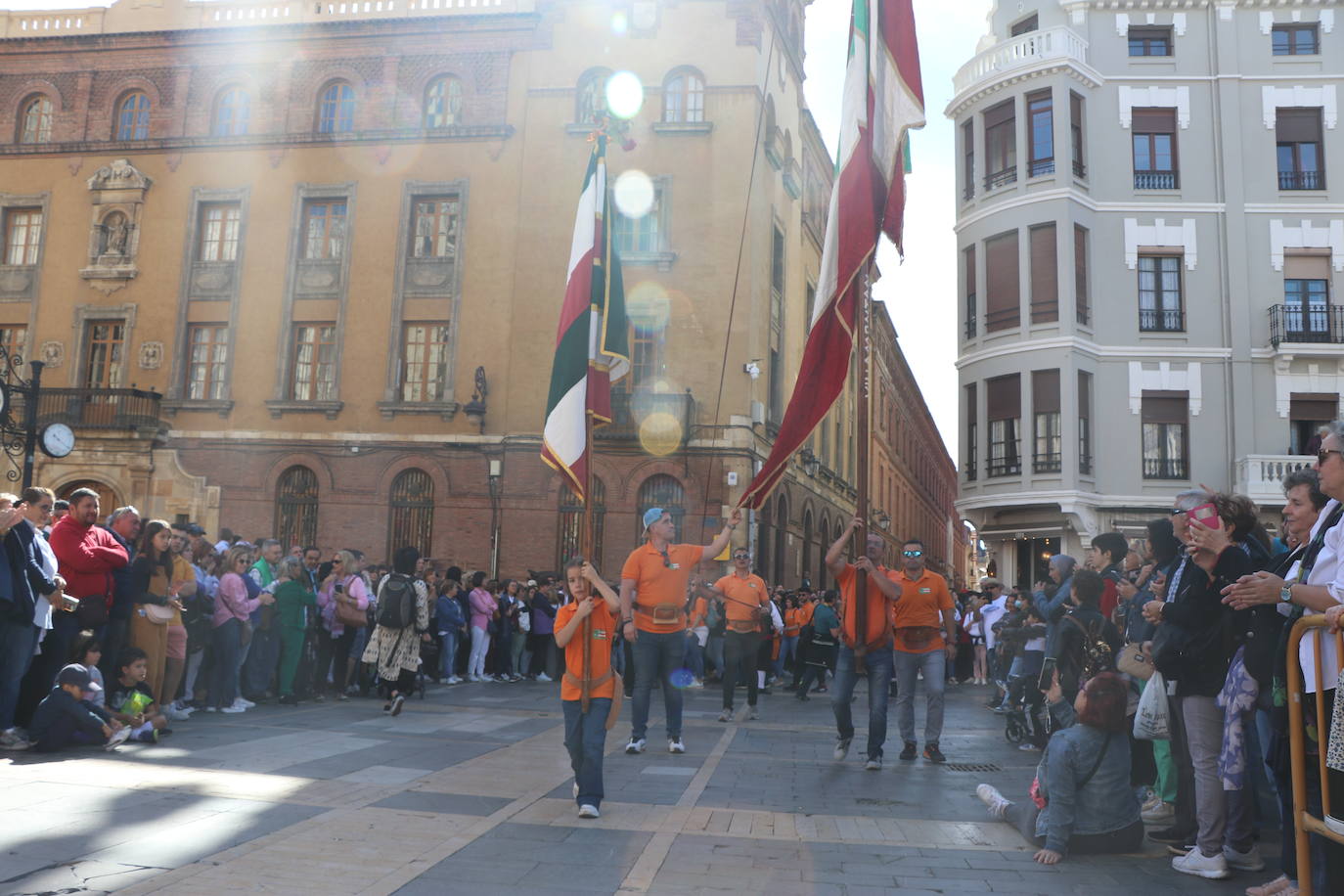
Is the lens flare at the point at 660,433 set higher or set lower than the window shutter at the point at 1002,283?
lower

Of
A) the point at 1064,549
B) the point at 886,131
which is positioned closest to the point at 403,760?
Answer: the point at 886,131

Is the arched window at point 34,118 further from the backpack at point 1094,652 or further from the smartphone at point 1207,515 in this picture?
the smartphone at point 1207,515

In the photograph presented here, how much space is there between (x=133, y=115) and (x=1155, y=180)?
27979 millimetres

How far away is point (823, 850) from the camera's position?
18.8ft

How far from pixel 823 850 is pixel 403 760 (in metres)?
4.00

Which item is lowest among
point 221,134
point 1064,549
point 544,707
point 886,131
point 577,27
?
point 544,707

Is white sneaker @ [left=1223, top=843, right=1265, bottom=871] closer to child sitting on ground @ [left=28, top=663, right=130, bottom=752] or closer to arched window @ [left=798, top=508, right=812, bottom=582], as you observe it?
child sitting on ground @ [left=28, top=663, right=130, bottom=752]

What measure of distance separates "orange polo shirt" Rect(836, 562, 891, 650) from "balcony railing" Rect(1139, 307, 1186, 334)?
1962cm

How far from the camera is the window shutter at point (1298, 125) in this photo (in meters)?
26.1

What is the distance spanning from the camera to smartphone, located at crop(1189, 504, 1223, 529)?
555 cm

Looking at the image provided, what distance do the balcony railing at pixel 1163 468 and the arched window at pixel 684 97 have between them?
14165 mm

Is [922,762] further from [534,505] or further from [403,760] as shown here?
[534,505]

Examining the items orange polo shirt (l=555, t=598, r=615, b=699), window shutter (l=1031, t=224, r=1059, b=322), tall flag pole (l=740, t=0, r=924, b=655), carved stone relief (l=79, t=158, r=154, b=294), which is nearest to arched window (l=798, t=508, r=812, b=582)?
window shutter (l=1031, t=224, r=1059, b=322)

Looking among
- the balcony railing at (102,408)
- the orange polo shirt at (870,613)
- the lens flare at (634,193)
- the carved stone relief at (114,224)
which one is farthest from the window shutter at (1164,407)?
the carved stone relief at (114,224)
